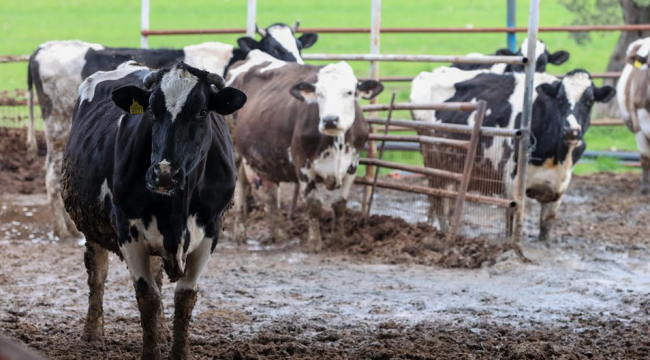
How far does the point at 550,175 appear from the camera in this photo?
30.7ft

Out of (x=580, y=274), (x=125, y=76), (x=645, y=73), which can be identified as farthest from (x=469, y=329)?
(x=645, y=73)

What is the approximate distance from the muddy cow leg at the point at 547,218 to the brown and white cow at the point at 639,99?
3.38 m

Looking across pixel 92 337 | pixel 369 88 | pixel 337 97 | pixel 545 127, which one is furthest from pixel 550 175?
pixel 92 337

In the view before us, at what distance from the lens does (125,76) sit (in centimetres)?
608

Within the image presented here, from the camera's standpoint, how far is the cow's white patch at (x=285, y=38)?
11.8 metres

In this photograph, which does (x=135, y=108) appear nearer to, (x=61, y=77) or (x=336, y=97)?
(x=336, y=97)

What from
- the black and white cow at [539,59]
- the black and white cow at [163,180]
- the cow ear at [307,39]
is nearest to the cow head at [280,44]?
the cow ear at [307,39]

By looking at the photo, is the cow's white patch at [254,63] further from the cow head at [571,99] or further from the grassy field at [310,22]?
the grassy field at [310,22]

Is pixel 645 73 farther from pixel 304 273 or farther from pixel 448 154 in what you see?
pixel 304 273

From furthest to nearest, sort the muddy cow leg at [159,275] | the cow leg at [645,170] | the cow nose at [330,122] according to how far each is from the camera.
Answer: the cow leg at [645,170], the cow nose at [330,122], the muddy cow leg at [159,275]

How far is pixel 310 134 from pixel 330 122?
513 mm

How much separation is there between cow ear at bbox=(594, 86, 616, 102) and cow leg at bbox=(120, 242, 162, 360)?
5990 mm

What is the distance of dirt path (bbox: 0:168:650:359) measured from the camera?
5727 mm

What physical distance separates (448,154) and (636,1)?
8441 mm
